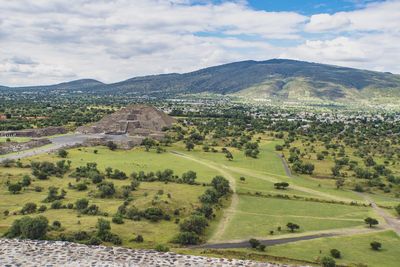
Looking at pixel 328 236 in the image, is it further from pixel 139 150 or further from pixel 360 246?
pixel 139 150

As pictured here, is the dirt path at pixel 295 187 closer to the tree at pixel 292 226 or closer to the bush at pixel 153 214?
the tree at pixel 292 226

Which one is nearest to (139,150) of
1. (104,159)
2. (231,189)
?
(104,159)

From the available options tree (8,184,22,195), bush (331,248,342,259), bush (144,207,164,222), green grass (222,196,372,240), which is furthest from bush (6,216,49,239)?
bush (331,248,342,259)

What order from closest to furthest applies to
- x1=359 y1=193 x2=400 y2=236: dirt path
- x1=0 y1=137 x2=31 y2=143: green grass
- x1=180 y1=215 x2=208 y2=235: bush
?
x1=180 y1=215 x2=208 y2=235: bush → x1=359 y1=193 x2=400 y2=236: dirt path → x1=0 y1=137 x2=31 y2=143: green grass

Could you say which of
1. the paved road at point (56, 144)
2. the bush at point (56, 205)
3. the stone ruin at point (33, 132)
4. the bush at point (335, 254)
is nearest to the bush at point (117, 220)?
the bush at point (56, 205)

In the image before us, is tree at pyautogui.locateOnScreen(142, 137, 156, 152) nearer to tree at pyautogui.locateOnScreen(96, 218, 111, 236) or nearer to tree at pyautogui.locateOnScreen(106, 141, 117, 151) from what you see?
tree at pyautogui.locateOnScreen(106, 141, 117, 151)

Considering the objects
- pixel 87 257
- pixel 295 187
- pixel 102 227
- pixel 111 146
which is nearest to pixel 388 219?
pixel 295 187
